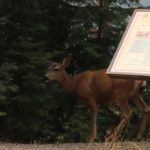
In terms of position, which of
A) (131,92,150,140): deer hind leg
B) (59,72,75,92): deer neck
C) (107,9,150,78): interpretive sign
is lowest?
(131,92,150,140): deer hind leg

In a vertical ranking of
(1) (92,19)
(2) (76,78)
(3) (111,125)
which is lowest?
(3) (111,125)

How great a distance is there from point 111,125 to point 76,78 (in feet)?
4.57

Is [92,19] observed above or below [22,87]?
above

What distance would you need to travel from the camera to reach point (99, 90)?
43.2 ft

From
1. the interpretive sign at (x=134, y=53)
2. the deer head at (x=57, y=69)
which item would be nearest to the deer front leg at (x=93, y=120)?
the deer head at (x=57, y=69)

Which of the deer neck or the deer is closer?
the deer

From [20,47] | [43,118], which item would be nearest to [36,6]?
[20,47]

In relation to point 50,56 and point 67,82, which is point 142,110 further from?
point 50,56

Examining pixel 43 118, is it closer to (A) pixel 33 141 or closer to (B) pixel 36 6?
(A) pixel 33 141

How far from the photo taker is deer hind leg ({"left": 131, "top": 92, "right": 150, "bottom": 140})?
13.0m

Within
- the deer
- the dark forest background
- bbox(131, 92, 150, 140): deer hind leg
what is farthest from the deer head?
bbox(131, 92, 150, 140): deer hind leg

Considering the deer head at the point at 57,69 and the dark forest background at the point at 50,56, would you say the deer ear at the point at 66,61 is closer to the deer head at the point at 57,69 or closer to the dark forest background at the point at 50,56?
the deer head at the point at 57,69

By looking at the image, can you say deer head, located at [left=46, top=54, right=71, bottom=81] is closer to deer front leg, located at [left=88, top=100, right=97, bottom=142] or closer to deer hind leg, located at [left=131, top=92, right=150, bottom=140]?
deer front leg, located at [left=88, top=100, right=97, bottom=142]

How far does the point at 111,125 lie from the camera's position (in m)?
13.9
